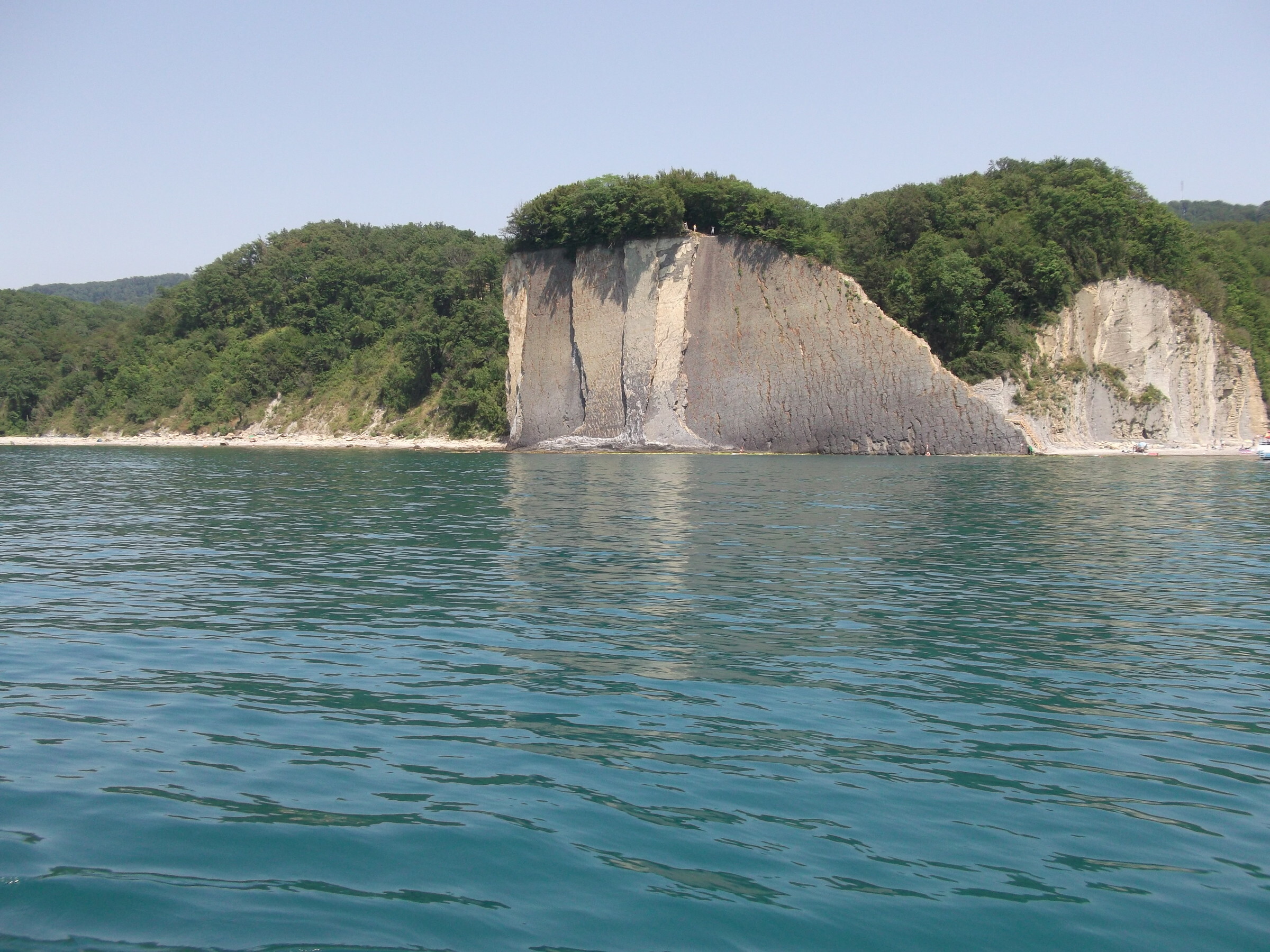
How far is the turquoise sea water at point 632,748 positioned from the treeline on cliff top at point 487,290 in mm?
53208

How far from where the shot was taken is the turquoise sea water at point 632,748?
5.89 metres

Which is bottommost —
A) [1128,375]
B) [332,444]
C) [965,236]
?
[332,444]

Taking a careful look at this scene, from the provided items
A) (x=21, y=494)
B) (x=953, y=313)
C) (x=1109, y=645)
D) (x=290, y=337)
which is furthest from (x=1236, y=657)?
(x=290, y=337)

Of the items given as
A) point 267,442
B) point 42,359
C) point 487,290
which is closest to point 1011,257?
point 487,290

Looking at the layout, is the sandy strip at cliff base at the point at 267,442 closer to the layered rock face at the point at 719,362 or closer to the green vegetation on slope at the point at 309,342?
the green vegetation on slope at the point at 309,342

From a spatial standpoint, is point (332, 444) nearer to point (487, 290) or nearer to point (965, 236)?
point (487, 290)

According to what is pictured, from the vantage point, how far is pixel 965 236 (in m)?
75.6

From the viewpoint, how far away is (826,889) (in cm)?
615

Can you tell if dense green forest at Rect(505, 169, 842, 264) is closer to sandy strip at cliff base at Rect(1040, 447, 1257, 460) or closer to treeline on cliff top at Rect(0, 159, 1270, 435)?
treeline on cliff top at Rect(0, 159, 1270, 435)

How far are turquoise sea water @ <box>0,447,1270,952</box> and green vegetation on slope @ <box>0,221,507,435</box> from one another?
63.1 meters

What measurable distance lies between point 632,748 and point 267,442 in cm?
8500

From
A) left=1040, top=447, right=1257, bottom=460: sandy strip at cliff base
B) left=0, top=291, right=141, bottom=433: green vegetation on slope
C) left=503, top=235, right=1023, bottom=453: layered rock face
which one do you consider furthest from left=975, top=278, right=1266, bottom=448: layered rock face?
left=0, top=291, right=141, bottom=433: green vegetation on slope

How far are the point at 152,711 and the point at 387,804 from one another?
354 centimetres

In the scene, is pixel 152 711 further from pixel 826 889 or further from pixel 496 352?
pixel 496 352
